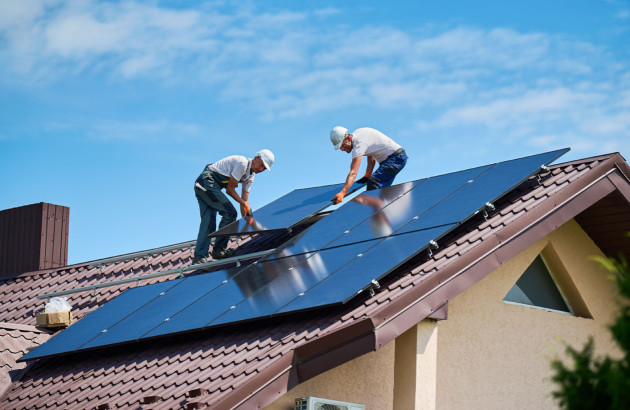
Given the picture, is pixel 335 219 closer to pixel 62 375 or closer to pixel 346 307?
pixel 346 307

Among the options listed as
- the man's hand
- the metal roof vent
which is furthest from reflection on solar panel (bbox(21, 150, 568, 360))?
the man's hand

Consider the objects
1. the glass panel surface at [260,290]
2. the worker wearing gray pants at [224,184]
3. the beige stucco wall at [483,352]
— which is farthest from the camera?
the worker wearing gray pants at [224,184]

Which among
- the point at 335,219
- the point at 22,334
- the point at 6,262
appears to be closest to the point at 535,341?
the point at 335,219

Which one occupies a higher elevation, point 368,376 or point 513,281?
point 513,281

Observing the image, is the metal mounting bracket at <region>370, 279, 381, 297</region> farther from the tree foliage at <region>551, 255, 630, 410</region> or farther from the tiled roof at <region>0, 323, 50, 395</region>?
the tiled roof at <region>0, 323, 50, 395</region>

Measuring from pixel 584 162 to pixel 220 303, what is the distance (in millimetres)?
4858

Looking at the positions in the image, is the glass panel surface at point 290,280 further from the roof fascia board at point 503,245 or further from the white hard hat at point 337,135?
the white hard hat at point 337,135

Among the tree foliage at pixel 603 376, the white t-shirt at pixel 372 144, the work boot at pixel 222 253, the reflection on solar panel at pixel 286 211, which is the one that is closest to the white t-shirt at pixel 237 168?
the reflection on solar panel at pixel 286 211

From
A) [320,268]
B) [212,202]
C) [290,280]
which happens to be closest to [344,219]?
[320,268]

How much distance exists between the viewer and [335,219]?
1223 centimetres

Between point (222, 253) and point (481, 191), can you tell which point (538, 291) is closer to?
point (481, 191)

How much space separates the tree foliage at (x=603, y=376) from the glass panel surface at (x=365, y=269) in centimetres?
441

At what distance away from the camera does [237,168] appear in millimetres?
14031

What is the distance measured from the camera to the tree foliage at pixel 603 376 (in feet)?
15.8
